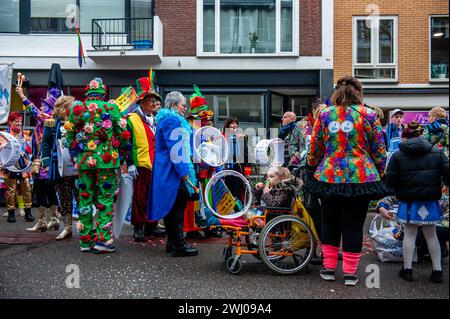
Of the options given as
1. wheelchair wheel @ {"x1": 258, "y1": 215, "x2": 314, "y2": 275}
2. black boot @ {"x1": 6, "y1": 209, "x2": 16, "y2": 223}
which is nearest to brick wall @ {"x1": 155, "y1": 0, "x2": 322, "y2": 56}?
black boot @ {"x1": 6, "y1": 209, "x2": 16, "y2": 223}

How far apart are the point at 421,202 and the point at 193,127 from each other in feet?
10.6

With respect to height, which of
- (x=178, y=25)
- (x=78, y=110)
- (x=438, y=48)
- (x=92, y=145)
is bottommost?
(x=92, y=145)

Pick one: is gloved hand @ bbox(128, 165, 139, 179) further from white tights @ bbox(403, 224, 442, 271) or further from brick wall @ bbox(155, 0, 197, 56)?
brick wall @ bbox(155, 0, 197, 56)

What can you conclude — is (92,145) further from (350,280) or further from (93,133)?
(350,280)

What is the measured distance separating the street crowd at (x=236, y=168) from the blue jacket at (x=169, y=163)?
0.01 m

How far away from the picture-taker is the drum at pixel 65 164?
6.77 m

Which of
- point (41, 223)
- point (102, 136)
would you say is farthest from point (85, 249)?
point (41, 223)

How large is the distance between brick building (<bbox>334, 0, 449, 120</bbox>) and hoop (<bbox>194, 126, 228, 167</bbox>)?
29.4 ft

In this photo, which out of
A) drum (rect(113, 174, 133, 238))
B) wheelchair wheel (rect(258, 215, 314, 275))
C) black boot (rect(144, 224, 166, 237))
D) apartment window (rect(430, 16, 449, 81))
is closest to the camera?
wheelchair wheel (rect(258, 215, 314, 275))

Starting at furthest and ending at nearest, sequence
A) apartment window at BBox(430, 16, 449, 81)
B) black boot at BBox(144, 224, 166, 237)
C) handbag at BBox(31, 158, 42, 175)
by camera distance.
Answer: apartment window at BBox(430, 16, 449, 81) < handbag at BBox(31, 158, 42, 175) < black boot at BBox(144, 224, 166, 237)

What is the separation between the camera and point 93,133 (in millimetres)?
6039

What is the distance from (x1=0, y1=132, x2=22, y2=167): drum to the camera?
7.96m

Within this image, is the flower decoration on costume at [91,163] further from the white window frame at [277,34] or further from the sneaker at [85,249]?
the white window frame at [277,34]

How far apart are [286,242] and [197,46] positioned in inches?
440
